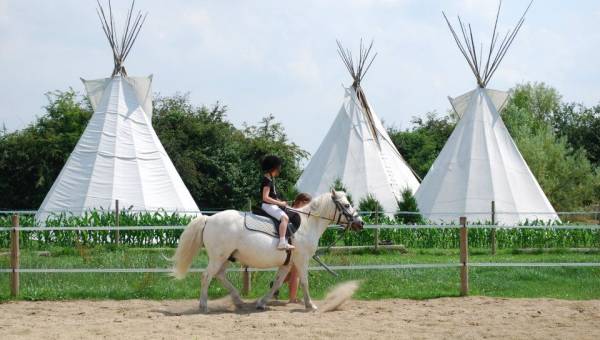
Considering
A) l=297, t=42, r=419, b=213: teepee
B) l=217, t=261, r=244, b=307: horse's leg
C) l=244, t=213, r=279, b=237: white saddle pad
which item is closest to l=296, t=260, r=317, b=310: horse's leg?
l=244, t=213, r=279, b=237: white saddle pad

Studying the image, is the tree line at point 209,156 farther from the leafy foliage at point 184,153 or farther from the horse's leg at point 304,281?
the horse's leg at point 304,281

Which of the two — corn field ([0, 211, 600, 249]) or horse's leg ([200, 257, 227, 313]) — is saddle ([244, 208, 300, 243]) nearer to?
horse's leg ([200, 257, 227, 313])

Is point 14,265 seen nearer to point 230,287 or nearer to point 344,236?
point 230,287

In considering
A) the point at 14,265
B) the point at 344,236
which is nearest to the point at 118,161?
the point at 344,236

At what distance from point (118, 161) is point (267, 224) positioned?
Answer: 12588 millimetres

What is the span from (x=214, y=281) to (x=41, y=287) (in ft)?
7.34

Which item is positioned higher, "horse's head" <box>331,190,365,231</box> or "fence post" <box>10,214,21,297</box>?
"horse's head" <box>331,190,365,231</box>

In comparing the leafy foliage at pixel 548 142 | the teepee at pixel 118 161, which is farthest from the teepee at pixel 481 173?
the leafy foliage at pixel 548 142

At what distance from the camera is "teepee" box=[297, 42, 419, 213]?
24.3m

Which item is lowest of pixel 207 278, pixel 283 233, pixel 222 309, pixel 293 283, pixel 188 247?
pixel 222 309

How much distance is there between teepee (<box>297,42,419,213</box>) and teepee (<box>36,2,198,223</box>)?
511cm

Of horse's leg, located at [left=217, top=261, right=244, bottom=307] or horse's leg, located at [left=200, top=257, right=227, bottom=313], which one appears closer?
horse's leg, located at [left=200, top=257, right=227, bottom=313]

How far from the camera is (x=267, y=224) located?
29.9 feet

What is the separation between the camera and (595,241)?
1862 cm
